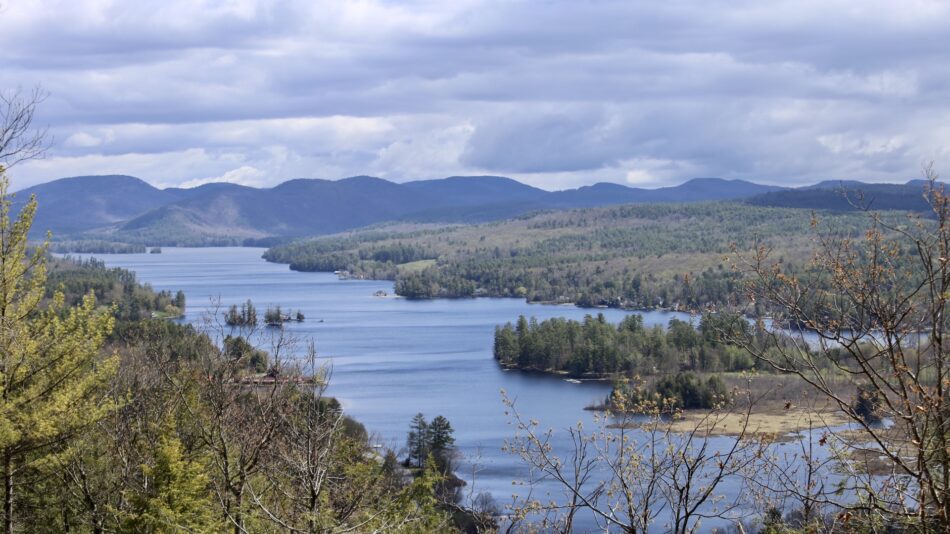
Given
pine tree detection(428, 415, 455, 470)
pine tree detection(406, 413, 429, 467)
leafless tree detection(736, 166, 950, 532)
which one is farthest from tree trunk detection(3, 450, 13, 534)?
pine tree detection(406, 413, 429, 467)

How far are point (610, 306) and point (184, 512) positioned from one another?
110 m

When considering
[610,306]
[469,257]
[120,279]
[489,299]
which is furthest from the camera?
[469,257]

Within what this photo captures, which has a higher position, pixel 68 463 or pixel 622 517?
pixel 68 463

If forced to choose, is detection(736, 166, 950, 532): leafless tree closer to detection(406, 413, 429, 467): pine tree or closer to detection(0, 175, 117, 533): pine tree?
detection(0, 175, 117, 533): pine tree

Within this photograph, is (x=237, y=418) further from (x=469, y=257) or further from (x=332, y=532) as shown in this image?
(x=469, y=257)

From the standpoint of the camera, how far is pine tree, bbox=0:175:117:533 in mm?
10906

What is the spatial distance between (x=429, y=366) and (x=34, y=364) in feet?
181

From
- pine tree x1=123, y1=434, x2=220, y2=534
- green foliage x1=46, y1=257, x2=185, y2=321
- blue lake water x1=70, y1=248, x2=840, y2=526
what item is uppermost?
pine tree x1=123, y1=434, x2=220, y2=534

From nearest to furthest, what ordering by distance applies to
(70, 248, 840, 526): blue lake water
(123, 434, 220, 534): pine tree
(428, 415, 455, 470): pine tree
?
(123, 434, 220, 534): pine tree
(428, 415, 455, 470): pine tree
(70, 248, 840, 526): blue lake water

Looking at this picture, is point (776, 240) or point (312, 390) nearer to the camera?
point (312, 390)

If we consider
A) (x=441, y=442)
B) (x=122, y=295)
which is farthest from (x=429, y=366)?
(x=122, y=295)

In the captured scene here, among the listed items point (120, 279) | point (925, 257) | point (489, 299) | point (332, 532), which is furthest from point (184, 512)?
point (489, 299)

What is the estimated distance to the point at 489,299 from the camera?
135875mm

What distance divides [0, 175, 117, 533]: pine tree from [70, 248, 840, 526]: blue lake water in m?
4.53
